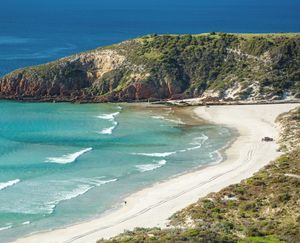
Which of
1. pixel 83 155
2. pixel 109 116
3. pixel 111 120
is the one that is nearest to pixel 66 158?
pixel 83 155

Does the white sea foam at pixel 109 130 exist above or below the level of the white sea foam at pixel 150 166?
above

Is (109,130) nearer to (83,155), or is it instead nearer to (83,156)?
(83,155)

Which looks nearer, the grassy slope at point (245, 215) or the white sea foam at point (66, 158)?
the grassy slope at point (245, 215)

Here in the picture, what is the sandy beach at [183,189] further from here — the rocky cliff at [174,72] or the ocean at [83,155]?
the rocky cliff at [174,72]

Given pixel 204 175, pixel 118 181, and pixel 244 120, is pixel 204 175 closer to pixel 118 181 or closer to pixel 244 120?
pixel 118 181

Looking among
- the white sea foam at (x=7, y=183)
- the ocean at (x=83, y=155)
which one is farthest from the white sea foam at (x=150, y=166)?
the white sea foam at (x=7, y=183)
